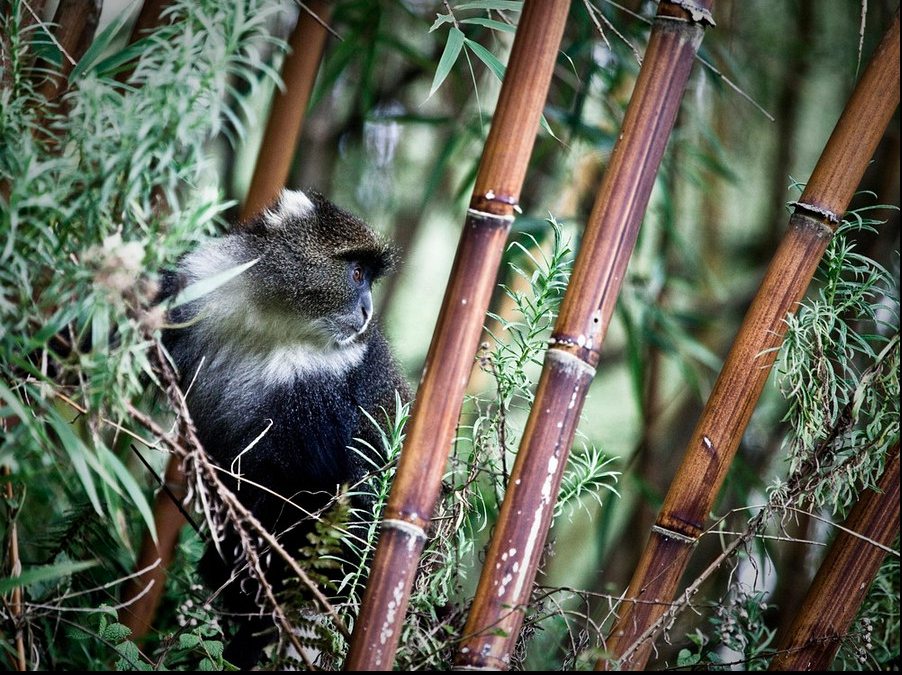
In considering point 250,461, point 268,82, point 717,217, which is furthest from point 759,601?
point 717,217

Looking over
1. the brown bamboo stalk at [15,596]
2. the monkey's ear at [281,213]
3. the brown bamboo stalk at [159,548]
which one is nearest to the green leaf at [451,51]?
the brown bamboo stalk at [15,596]

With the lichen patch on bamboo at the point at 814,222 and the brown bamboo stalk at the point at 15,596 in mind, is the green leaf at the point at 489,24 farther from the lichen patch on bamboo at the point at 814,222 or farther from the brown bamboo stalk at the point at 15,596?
the brown bamboo stalk at the point at 15,596

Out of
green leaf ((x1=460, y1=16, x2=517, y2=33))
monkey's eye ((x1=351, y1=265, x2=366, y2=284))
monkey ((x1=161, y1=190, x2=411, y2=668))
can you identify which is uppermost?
green leaf ((x1=460, y1=16, x2=517, y2=33))

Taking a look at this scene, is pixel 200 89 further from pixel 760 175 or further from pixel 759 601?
pixel 760 175

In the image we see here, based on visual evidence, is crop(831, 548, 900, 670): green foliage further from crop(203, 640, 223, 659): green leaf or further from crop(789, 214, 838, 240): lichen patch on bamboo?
crop(203, 640, 223, 659): green leaf

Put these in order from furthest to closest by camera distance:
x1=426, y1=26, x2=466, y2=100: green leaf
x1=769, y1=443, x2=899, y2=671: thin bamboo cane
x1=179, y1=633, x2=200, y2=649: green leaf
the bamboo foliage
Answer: the bamboo foliage
x1=426, y1=26, x2=466, y2=100: green leaf
x1=179, y1=633, x2=200, y2=649: green leaf
x1=769, y1=443, x2=899, y2=671: thin bamboo cane

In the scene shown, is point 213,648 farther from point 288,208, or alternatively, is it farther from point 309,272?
point 288,208

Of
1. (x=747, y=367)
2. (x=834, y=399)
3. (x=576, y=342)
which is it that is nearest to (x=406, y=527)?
(x=576, y=342)

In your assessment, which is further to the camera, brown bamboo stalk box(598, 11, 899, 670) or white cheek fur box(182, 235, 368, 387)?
white cheek fur box(182, 235, 368, 387)

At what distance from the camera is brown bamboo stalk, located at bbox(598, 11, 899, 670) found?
131cm

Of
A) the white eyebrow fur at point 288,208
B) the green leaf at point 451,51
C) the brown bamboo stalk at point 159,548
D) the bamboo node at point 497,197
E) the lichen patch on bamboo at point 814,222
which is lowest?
the brown bamboo stalk at point 159,548

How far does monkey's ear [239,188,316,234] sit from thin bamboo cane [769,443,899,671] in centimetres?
161

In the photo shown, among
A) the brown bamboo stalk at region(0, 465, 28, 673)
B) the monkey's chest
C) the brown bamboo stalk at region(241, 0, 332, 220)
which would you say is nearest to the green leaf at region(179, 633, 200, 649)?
the brown bamboo stalk at region(0, 465, 28, 673)

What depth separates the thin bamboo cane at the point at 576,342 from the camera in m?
1.14
